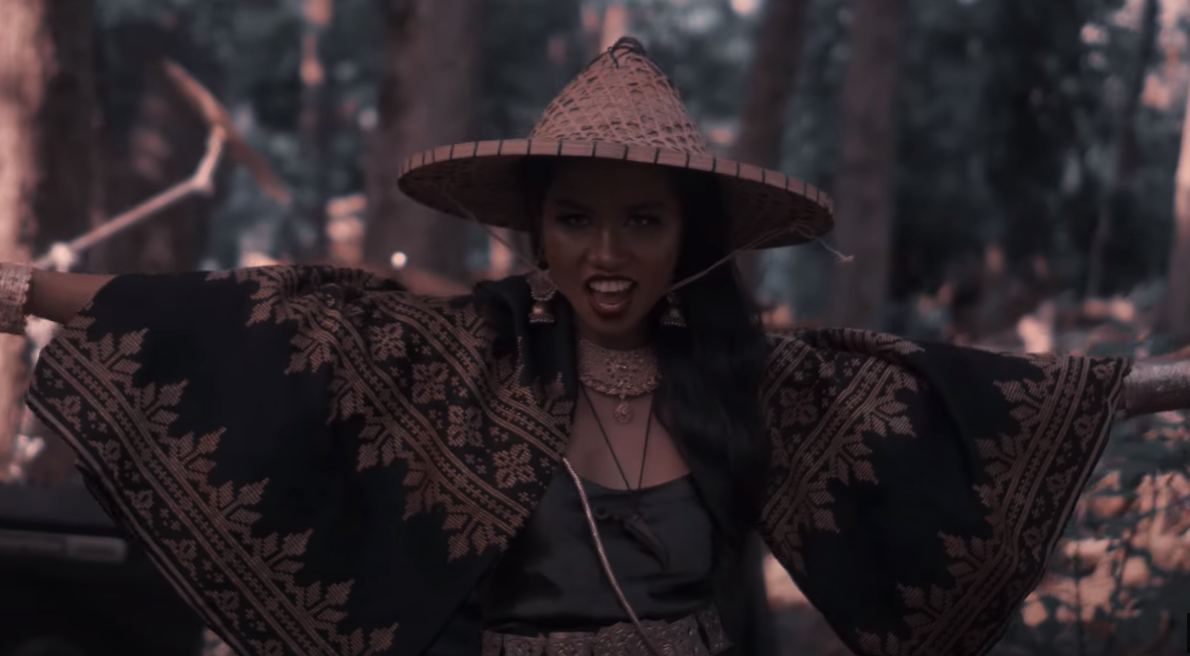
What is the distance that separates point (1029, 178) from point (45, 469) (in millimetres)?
15778

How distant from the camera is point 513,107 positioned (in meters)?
25.8

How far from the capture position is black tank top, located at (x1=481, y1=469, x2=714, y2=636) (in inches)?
118

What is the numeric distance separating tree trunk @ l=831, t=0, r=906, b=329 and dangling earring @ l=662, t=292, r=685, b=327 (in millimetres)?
10226

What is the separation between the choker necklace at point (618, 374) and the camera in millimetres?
3227

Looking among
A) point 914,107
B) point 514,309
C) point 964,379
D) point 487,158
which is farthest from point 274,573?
point 914,107

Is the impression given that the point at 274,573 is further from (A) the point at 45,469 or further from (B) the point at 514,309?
(A) the point at 45,469

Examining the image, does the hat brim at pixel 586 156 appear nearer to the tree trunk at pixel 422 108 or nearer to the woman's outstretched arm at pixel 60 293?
the woman's outstretched arm at pixel 60 293

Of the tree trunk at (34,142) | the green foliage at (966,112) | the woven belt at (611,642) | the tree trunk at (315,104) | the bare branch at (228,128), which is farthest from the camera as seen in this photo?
the tree trunk at (315,104)

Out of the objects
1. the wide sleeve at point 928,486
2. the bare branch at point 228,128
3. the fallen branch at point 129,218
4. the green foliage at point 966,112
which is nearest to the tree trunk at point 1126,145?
the green foliage at point 966,112

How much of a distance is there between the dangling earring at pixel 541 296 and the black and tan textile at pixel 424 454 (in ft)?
0.12

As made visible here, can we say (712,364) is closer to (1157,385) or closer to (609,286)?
(609,286)

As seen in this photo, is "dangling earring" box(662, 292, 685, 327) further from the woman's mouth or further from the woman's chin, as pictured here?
the woman's mouth

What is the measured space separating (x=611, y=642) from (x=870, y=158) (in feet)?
36.6

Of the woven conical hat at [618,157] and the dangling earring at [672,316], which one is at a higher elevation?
the woven conical hat at [618,157]
